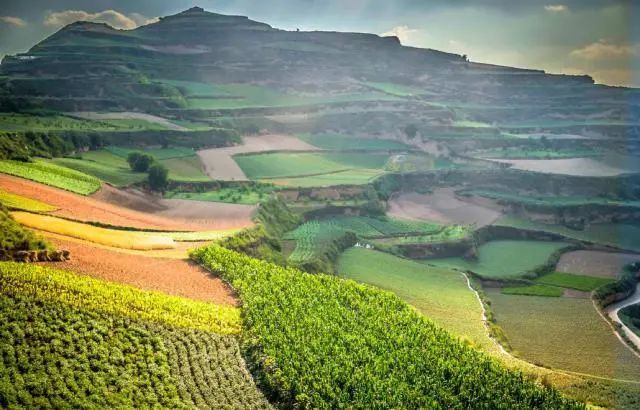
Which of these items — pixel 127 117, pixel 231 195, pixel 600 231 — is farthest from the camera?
Answer: pixel 127 117

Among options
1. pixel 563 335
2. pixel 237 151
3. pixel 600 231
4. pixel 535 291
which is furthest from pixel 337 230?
pixel 600 231

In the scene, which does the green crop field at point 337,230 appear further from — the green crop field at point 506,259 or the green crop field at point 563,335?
the green crop field at point 563,335

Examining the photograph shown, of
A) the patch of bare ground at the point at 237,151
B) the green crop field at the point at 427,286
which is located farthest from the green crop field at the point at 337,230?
the patch of bare ground at the point at 237,151

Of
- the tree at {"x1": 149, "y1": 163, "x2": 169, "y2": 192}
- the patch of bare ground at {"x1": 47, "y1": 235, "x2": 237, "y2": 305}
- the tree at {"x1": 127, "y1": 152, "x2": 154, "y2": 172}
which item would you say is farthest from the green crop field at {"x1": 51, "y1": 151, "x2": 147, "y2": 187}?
the patch of bare ground at {"x1": 47, "y1": 235, "x2": 237, "y2": 305}

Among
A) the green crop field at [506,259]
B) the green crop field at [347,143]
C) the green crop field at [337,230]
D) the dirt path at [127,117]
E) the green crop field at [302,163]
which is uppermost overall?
the dirt path at [127,117]

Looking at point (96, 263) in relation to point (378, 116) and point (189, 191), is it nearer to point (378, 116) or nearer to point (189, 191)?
point (189, 191)

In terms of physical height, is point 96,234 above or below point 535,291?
above

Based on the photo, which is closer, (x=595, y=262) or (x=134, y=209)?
(x=134, y=209)

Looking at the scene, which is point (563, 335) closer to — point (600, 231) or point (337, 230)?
point (337, 230)
